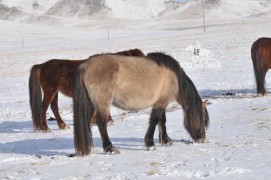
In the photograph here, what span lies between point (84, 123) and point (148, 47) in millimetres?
25065

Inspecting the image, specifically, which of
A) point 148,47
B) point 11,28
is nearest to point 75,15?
point 11,28

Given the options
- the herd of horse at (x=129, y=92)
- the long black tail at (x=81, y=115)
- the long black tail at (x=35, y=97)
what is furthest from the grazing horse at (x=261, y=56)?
the long black tail at (x=81, y=115)

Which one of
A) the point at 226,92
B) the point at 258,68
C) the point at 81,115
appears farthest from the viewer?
the point at 226,92

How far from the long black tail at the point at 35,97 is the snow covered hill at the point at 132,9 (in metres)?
120

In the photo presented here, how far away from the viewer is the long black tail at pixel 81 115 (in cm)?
679

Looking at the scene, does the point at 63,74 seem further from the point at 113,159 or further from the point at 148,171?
the point at 148,171

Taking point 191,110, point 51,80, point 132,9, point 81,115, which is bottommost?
point 191,110

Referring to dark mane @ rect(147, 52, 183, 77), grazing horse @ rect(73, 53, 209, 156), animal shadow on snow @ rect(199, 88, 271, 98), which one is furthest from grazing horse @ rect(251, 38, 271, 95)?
dark mane @ rect(147, 52, 183, 77)

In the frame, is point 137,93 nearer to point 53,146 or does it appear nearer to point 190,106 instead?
point 190,106

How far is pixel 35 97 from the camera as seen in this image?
10.2 meters

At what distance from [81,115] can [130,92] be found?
0.90m

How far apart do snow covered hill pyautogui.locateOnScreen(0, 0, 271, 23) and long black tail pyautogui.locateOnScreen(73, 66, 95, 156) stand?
12359cm

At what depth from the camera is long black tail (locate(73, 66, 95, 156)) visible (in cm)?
679

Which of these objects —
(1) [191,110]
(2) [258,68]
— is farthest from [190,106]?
(2) [258,68]
